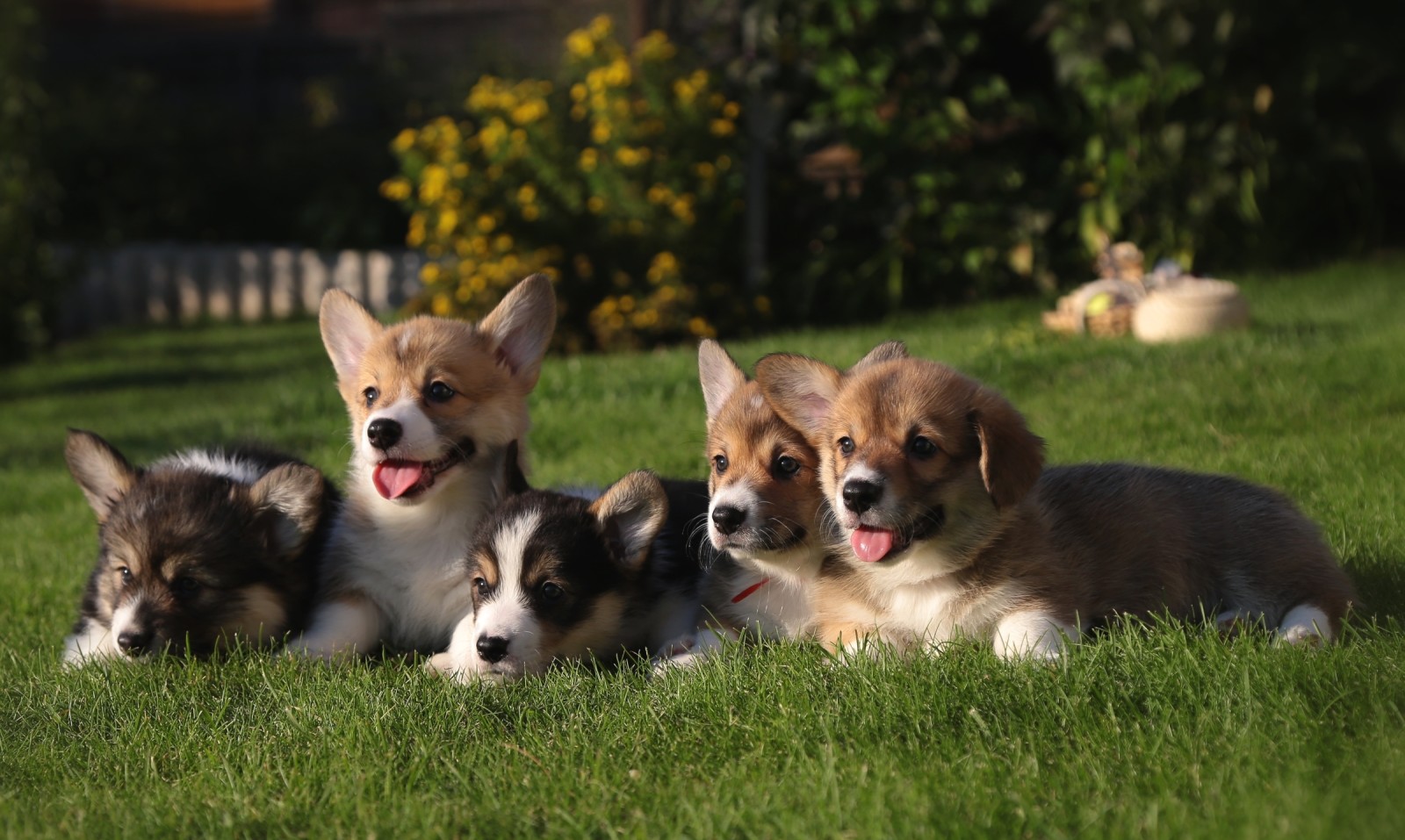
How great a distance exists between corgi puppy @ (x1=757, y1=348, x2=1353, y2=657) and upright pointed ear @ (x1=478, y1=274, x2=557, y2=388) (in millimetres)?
1095

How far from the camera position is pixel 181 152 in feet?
57.0

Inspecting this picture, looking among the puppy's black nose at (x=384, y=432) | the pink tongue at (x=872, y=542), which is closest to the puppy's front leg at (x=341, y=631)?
the puppy's black nose at (x=384, y=432)

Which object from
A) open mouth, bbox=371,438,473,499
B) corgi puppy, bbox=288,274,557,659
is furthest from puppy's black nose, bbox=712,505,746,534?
open mouth, bbox=371,438,473,499

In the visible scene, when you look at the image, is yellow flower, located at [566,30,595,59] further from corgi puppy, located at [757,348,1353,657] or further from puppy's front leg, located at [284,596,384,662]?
corgi puppy, located at [757,348,1353,657]

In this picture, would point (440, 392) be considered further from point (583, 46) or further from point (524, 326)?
point (583, 46)

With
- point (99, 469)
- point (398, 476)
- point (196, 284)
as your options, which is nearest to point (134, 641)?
point (99, 469)

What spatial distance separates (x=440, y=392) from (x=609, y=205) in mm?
6688

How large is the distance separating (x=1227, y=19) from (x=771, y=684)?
8.23 meters

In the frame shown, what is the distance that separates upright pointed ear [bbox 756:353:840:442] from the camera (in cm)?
396

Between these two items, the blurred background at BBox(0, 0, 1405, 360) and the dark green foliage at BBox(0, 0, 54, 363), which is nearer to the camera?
the blurred background at BBox(0, 0, 1405, 360)

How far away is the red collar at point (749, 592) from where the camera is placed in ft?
13.9

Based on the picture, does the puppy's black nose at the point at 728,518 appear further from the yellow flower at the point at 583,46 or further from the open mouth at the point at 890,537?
the yellow flower at the point at 583,46

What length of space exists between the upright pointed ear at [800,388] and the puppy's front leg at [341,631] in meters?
1.48

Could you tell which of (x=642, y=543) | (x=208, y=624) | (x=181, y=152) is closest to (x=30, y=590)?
(x=208, y=624)
